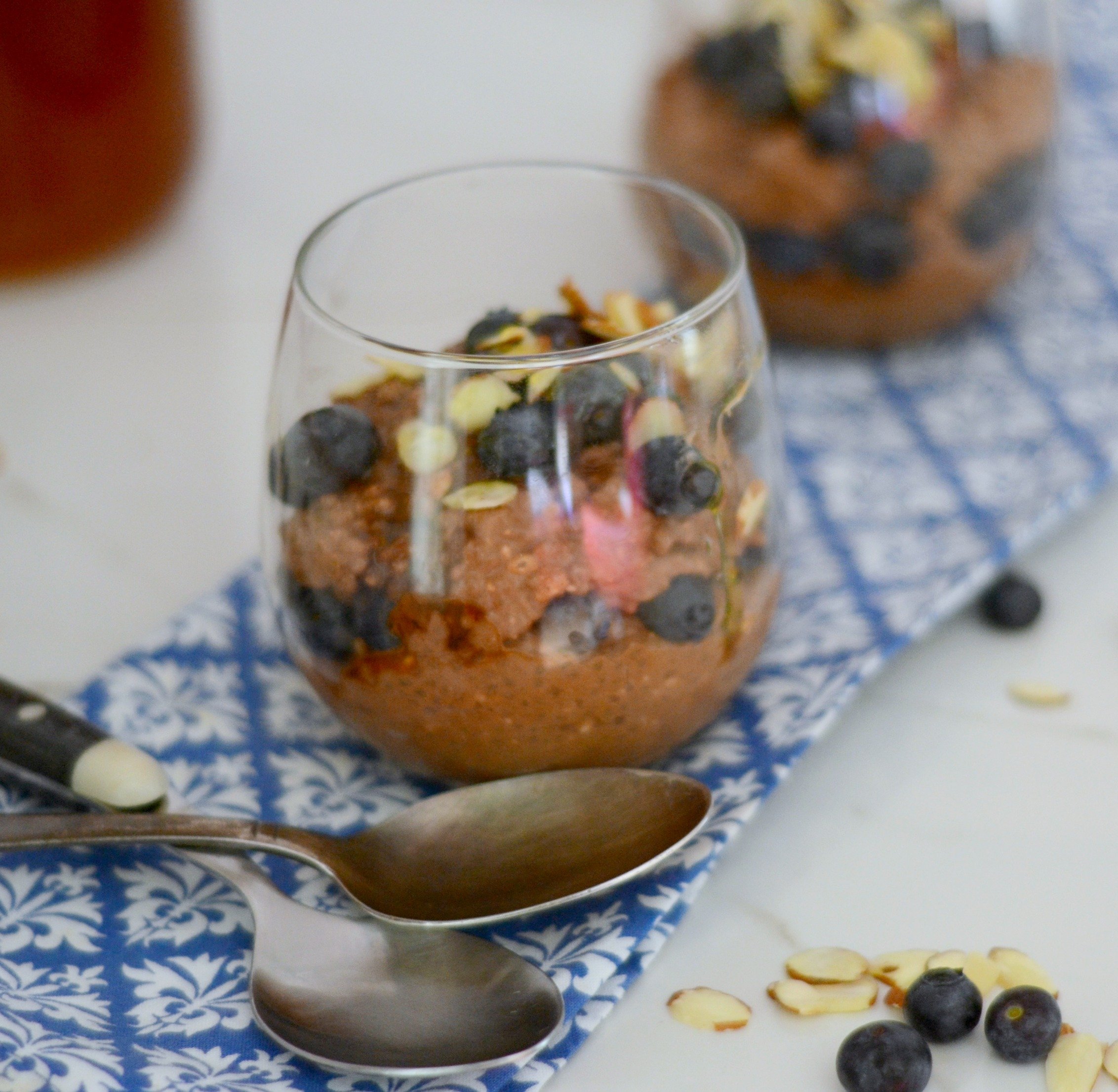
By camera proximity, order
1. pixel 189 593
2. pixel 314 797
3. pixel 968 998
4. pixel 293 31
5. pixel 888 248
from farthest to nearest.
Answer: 1. pixel 293 31
2. pixel 888 248
3. pixel 189 593
4. pixel 314 797
5. pixel 968 998

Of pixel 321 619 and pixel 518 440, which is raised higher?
pixel 518 440

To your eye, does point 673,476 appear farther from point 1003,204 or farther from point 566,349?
point 1003,204

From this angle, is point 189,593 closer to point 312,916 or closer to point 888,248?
point 312,916

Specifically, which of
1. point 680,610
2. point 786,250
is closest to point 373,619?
point 680,610

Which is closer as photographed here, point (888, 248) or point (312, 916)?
point (312, 916)

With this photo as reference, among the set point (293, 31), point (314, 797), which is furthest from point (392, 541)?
point (293, 31)

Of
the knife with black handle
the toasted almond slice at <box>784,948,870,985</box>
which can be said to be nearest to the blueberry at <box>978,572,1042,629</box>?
the toasted almond slice at <box>784,948,870,985</box>

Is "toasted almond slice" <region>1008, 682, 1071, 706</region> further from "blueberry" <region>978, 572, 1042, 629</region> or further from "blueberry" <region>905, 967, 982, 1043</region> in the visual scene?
"blueberry" <region>905, 967, 982, 1043</region>
